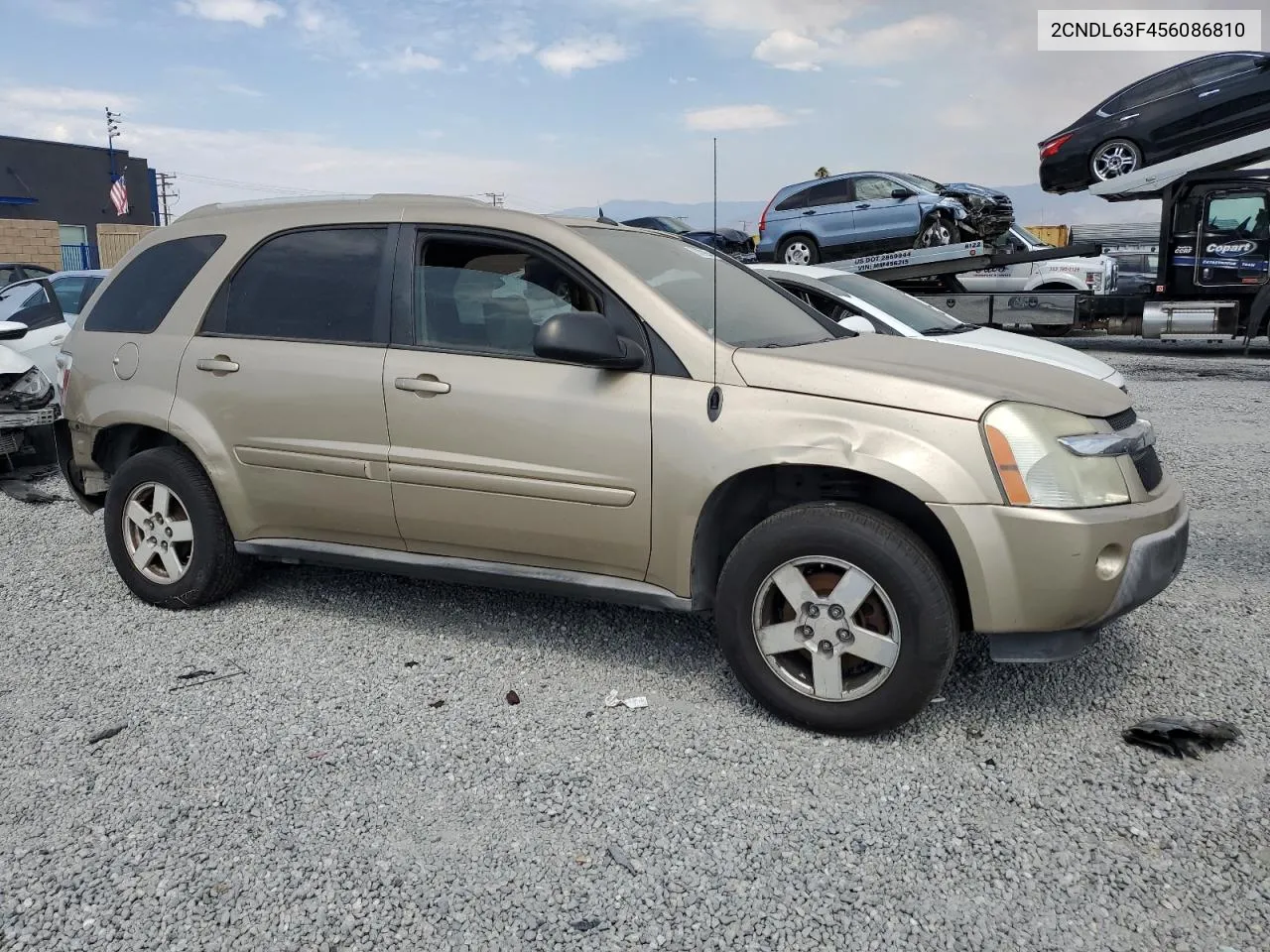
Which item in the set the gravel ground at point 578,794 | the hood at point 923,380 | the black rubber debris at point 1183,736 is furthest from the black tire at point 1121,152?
the black rubber debris at point 1183,736

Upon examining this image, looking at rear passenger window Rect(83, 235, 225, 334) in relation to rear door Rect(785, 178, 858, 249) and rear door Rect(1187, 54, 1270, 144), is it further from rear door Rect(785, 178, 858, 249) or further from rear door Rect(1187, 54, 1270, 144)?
rear door Rect(1187, 54, 1270, 144)

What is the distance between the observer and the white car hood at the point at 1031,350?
7.74 metres

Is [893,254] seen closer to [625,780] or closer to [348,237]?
[348,237]

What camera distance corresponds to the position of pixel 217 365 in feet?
14.4

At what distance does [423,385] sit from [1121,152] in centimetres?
1464

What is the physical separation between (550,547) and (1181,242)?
1475 cm

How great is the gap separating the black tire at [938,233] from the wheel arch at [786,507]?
12.5 meters

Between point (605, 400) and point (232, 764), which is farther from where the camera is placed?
point (605, 400)

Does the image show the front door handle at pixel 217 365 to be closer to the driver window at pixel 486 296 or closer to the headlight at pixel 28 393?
the driver window at pixel 486 296

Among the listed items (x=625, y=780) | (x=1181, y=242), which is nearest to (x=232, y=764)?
(x=625, y=780)

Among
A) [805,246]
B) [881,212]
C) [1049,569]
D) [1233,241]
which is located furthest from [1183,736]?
[1233,241]

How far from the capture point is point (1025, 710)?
363cm

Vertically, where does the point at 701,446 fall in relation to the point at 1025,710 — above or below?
above

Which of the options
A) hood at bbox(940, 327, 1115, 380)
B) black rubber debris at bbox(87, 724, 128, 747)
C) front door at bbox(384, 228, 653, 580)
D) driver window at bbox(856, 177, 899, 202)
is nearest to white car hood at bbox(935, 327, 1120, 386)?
hood at bbox(940, 327, 1115, 380)
